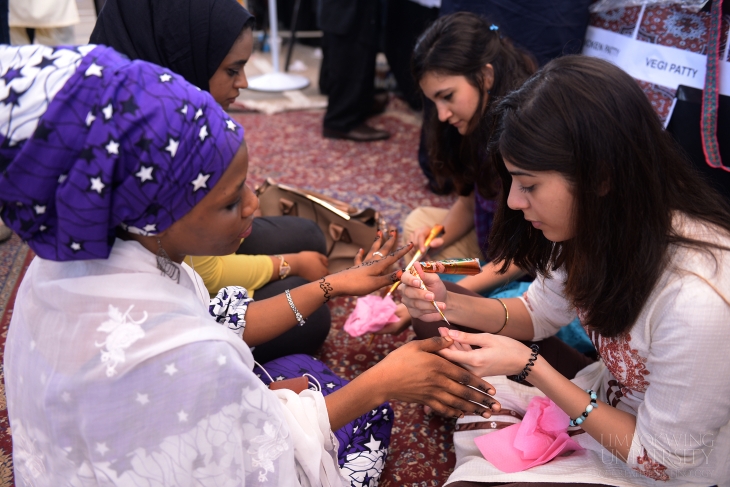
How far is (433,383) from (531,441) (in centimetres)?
29

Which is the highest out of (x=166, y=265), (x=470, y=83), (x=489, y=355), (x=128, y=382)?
(x=470, y=83)

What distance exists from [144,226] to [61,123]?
0.60ft

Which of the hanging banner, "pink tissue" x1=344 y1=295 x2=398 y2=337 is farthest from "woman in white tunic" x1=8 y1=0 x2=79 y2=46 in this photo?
the hanging banner

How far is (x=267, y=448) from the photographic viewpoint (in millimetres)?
981

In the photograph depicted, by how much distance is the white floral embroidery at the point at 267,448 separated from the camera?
38.3 inches

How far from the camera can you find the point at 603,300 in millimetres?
1134

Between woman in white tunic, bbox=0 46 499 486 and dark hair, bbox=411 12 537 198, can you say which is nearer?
woman in white tunic, bbox=0 46 499 486

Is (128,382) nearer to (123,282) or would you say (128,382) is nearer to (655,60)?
(123,282)

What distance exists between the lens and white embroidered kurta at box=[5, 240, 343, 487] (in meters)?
0.86

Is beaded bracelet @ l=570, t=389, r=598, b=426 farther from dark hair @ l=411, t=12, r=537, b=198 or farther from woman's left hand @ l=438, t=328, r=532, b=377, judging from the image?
dark hair @ l=411, t=12, r=537, b=198

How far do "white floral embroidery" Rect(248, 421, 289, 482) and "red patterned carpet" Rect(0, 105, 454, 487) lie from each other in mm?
656

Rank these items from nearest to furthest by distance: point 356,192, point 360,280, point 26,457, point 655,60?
point 26,457, point 360,280, point 655,60, point 356,192

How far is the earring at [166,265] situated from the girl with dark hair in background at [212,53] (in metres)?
0.70

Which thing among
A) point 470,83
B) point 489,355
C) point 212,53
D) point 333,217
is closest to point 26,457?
point 489,355
